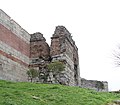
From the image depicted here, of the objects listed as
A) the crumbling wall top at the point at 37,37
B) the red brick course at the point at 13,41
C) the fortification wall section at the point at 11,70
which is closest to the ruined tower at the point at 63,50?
the crumbling wall top at the point at 37,37

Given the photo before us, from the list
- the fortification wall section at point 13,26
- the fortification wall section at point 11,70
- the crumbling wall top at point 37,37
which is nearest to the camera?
the fortification wall section at point 11,70

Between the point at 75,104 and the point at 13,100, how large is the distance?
7.16 feet

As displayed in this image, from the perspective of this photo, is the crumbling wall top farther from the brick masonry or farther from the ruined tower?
the ruined tower

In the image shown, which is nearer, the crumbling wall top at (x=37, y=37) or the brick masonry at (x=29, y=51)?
the brick masonry at (x=29, y=51)

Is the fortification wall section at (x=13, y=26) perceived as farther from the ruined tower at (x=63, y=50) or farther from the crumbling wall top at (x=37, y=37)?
the ruined tower at (x=63, y=50)

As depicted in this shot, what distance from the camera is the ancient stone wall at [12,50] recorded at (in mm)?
15904

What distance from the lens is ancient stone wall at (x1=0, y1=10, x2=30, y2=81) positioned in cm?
1590

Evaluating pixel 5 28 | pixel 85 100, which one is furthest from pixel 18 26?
pixel 85 100

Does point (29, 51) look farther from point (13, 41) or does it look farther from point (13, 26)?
point (13, 26)

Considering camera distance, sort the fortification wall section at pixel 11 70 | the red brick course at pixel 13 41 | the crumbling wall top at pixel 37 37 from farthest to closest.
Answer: the crumbling wall top at pixel 37 37, the red brick course at pixel 13 41, the fortification wall section at pixel 11 70

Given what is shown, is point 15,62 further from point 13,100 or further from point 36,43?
point 13,100

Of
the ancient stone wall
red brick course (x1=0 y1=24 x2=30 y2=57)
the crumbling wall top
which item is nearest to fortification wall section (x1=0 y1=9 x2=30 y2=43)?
the ancient stone wall

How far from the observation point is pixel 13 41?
56.6 ft

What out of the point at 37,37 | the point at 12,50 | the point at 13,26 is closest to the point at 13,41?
the point at 12,50
